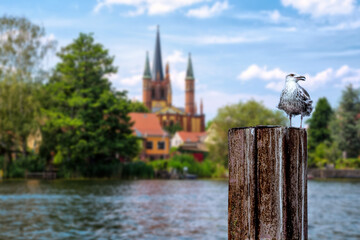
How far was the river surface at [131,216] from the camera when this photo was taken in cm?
1855

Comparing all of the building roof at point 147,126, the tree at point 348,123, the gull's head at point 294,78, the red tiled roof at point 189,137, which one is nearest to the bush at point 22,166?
the tree at point 348,123

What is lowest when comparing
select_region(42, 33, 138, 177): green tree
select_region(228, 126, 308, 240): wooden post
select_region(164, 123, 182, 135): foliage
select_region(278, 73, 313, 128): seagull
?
select_region(228, 126, 308, 240): wooden post

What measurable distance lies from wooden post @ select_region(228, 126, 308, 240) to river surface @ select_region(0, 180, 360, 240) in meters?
14.4

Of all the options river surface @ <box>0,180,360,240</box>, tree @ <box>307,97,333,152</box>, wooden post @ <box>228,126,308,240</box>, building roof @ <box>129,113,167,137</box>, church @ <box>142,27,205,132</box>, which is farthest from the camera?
church @ <box>142,27,205,132</box>

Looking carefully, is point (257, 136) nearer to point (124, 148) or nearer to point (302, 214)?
point (302, 214)

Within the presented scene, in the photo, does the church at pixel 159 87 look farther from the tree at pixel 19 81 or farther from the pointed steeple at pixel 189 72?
the tree at pixel 19 81

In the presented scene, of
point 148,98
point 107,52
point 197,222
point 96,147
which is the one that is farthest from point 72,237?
point 148,98

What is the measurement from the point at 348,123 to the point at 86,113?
37.8m

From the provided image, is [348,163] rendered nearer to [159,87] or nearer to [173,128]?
[173,128]

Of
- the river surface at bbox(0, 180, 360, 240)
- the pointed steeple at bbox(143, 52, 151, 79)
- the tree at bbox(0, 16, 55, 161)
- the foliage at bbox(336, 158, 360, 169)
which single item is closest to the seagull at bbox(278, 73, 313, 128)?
the river surface at bbox(0, 180, 360, 240)

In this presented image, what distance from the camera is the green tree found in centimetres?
5431

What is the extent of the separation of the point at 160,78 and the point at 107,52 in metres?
114

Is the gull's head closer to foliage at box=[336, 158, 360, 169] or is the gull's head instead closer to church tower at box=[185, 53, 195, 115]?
foliage at box=[336, 158, 360, 169]

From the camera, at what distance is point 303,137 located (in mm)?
3523
